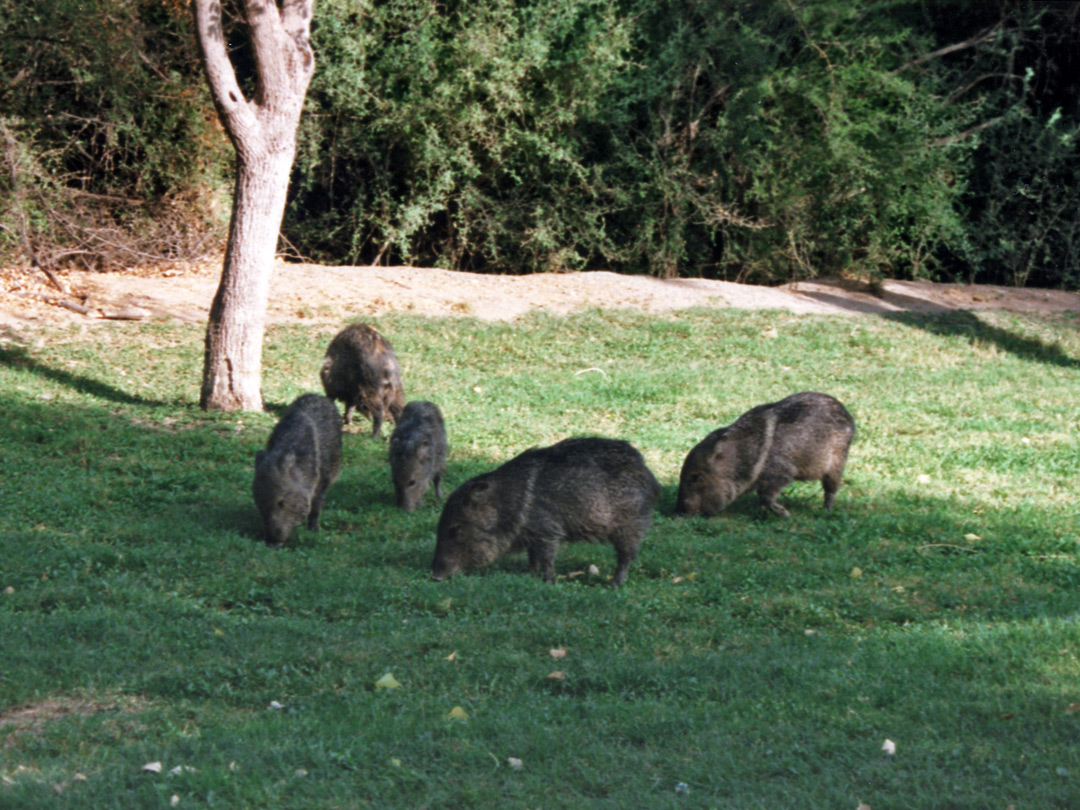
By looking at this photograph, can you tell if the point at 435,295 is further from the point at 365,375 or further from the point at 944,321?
the point at 944,321

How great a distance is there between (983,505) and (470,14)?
1277 centimetres

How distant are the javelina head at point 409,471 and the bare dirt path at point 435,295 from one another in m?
7.38

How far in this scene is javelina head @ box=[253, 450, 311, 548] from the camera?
760 centimetres

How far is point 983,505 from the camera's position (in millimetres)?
8797

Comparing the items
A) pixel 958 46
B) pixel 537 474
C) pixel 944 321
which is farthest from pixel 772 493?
pixel 958 46

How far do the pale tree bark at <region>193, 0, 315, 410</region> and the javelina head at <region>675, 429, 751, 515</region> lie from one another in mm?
4720

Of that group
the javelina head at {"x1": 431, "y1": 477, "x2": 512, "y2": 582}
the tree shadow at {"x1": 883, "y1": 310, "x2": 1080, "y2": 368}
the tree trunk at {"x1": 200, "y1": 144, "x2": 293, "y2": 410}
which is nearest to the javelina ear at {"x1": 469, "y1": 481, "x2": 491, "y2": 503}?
the javelina head at {"x1": 431, "y1": 477, "x2": 512, "y2": 582}

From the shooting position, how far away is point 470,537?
6.96 m

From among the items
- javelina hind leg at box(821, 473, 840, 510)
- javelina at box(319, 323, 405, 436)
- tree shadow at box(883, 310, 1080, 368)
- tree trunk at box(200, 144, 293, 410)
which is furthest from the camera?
tree shadow at box(883, 310, 1080, 368)

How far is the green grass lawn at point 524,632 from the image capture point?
4.39 meters

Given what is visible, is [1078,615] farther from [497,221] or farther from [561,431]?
[497,221]

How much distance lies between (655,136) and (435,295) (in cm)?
534

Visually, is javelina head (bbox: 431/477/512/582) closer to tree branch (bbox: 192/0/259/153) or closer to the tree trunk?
the tree trunk

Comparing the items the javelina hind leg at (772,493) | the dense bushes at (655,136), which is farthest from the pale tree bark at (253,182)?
the dense bushes at (655,136)
